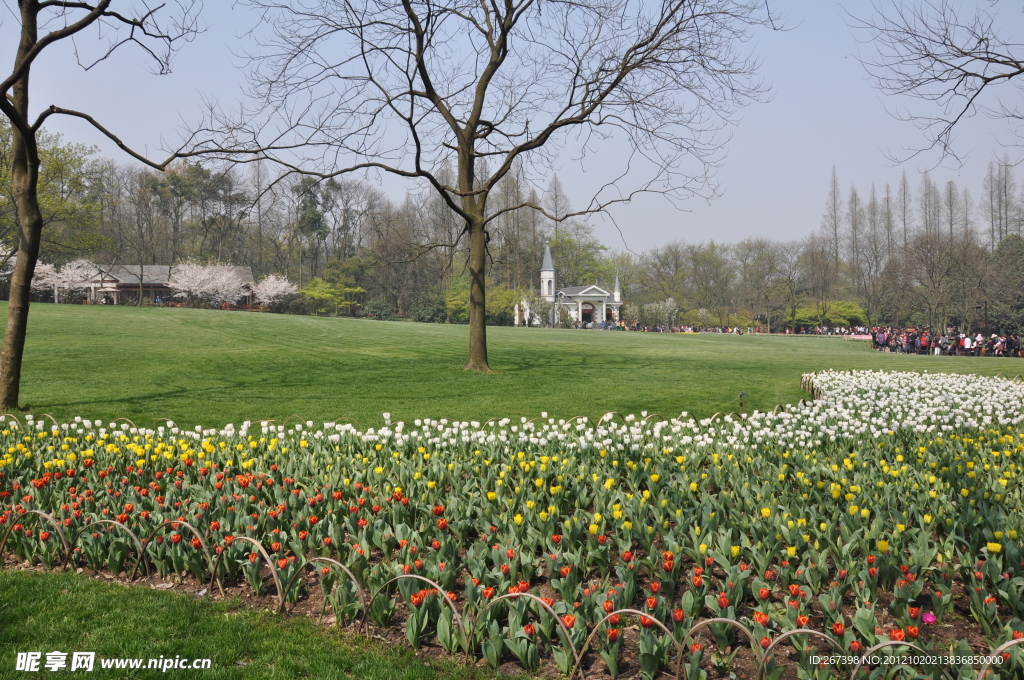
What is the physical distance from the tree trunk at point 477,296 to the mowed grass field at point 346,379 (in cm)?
43

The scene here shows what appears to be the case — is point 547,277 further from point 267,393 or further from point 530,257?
point 267,393

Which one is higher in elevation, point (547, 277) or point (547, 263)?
point (547, 263)

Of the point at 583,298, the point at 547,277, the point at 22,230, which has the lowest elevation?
the point at 22,230

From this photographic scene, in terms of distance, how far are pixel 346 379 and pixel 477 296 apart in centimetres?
334

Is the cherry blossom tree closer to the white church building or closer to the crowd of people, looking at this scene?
the white church building

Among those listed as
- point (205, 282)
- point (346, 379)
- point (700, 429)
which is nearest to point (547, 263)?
point (205, 282)

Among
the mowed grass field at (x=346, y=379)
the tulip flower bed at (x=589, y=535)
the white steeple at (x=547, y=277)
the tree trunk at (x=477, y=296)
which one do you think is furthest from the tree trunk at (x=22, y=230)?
the white steeple at (x=547, y=277)

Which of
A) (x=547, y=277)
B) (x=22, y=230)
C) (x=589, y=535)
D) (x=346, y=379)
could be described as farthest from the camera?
(x=547, y=277)

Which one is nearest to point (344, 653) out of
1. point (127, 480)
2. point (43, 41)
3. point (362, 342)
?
point (127, 480)

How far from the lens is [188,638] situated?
3695 mm

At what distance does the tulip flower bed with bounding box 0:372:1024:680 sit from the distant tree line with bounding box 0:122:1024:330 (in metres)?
35.6

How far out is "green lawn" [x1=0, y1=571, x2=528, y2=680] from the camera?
11.1 feet

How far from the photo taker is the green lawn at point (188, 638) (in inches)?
133

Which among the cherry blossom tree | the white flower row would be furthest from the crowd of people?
the cherry blossom tree
